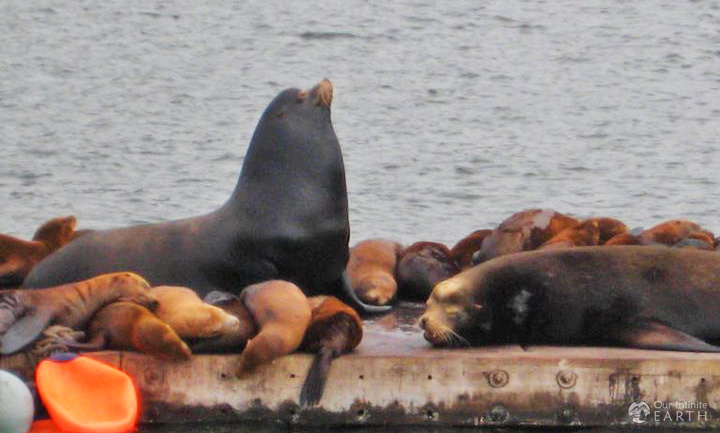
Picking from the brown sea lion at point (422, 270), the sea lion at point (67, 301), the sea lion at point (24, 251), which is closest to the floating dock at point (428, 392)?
the sea lion at point (67, 301)

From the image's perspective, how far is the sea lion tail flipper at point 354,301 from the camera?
910 cm

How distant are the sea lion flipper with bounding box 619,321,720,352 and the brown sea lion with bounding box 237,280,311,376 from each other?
1.48m

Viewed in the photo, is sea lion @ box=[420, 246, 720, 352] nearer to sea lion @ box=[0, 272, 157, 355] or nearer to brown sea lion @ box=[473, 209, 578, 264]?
brown sea lion @ box=[473, 209, 578, 264]

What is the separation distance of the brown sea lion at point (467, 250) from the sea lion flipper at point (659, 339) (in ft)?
6.30

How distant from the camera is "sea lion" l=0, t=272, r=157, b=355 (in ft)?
26.4

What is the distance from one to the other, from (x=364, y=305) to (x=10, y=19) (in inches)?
963

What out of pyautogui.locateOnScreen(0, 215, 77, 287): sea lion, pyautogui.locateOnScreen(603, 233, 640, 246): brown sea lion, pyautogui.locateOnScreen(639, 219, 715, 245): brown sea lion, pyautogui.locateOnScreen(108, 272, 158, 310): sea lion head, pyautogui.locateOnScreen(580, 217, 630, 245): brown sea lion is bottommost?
pyautogui.locateOnScreen(0, 215, 77, 287): sea lion

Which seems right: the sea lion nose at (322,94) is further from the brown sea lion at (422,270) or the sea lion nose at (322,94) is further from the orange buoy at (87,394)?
the orange buoy at (87,394)

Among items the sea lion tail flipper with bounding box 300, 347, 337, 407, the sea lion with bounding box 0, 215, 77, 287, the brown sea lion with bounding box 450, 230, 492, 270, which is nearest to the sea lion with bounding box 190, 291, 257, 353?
the sea lion tail flipper with bounding box 300, 347, 337, 407

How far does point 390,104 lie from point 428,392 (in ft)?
59.1

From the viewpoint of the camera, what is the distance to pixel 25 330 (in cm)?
795

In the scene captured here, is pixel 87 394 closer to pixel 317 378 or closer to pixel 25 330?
pixel 25 330

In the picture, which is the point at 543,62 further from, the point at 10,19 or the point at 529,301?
the point at 529,301

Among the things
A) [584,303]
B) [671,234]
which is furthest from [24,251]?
[671,234]
